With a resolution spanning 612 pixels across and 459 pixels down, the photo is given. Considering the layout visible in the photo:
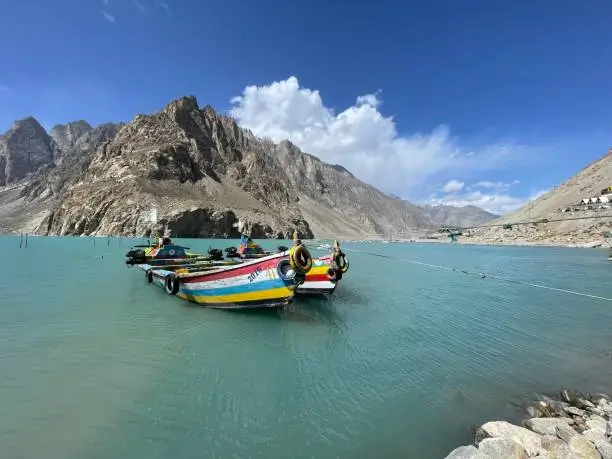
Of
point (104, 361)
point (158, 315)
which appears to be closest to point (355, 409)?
point (104, 361)

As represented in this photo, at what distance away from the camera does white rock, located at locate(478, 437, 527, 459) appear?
18.8ft

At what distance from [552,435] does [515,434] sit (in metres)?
0.83

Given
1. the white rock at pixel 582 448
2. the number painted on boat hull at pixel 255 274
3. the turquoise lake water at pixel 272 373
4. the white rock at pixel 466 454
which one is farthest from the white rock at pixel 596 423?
the number painted on boat hull at pixel 255 274

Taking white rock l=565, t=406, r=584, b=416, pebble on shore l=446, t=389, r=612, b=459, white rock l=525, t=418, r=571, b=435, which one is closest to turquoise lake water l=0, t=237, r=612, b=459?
pebble on shore l=446, t=389, r=612, b=459

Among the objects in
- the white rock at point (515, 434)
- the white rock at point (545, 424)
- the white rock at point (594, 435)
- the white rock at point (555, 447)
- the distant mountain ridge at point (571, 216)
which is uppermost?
the distant mountain ridge at point (571, 216)

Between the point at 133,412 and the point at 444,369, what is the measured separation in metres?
8.50

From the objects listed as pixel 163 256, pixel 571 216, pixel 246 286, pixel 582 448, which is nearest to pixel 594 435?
pixel 582 448

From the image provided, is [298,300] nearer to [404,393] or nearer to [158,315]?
[158,315]

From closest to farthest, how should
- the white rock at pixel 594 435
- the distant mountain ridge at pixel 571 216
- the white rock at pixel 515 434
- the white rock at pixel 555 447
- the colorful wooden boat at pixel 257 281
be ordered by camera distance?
the white rock at pixel 555 447 → the white rock at pixel 515 434 → the white rock at pixel 594 435 → the colorful wooden boat at pixel 257 281 → the distant mountain ridge at pixel 571 216

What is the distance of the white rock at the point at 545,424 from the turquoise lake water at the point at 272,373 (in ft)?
2.86

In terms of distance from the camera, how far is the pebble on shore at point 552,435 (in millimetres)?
5820

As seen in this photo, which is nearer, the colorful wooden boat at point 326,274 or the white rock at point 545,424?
the white rock at point 545,424

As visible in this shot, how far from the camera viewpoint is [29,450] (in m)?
6.20

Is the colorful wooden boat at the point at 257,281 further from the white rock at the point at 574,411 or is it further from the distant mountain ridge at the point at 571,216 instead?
the distant mountain ridge at the point at 571,216
